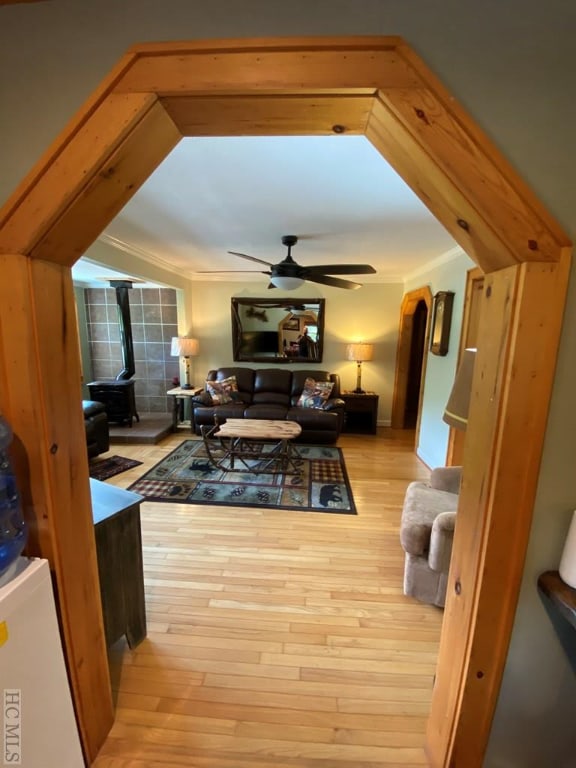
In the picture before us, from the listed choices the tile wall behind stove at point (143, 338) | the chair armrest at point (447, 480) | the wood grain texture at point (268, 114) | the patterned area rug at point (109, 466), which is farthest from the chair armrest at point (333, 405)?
the wood grain texture at point (268, 114)

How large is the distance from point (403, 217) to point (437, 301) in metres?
1.41

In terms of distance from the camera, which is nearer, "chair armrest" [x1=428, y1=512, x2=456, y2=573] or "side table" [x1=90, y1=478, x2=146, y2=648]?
"side table" [x1=90, y1=478, x2=146, y2=648]

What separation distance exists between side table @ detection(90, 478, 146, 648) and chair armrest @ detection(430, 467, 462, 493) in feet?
6.37

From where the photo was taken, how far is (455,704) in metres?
1.07

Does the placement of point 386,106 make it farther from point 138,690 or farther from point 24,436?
point 138,690

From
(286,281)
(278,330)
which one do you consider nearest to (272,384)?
(278,330)

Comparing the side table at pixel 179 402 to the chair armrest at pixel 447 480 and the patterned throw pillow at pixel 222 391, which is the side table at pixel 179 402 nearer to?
the patterned throw pillow at pixel 222 391

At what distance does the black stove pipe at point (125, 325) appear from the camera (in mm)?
5008

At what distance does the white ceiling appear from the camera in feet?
5.57

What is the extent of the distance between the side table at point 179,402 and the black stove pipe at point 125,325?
2.67ft

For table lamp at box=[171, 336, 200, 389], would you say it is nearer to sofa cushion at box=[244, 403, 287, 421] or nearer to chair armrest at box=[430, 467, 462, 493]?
sofa cushion at box=[244, 403, 287, 421]

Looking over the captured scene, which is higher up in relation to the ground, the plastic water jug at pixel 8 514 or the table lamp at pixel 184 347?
the table lamp at pixel 184 347

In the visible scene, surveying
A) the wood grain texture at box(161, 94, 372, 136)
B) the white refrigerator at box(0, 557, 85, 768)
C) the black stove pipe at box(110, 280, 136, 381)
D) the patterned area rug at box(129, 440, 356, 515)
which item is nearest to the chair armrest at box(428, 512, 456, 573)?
the patterned area rug at box(129, 440, 356, 515)

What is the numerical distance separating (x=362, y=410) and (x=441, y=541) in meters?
3.39
